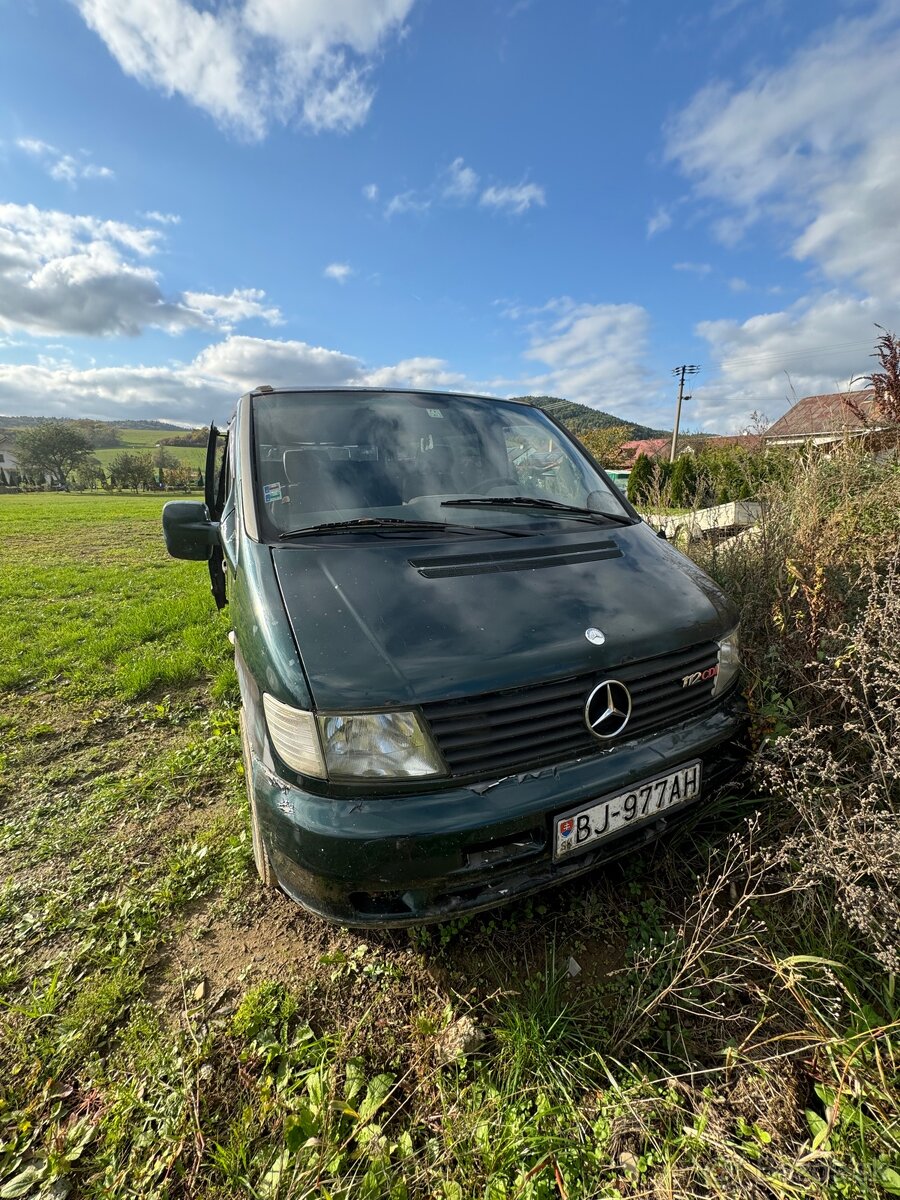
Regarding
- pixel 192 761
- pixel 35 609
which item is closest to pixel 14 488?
pixel 35 609

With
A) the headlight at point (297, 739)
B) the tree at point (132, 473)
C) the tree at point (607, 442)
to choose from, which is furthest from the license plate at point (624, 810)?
the tree at point (132, 473)

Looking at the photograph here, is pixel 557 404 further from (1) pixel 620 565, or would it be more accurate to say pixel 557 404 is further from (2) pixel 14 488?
(1) pixel 620 565

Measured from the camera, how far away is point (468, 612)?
64.4 inches

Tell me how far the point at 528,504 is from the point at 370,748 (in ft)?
4.64

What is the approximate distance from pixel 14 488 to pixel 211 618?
6674 cm

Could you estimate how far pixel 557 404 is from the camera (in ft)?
338

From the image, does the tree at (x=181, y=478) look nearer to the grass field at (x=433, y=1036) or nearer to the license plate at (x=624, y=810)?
the grass field at (x=433, y=1036)

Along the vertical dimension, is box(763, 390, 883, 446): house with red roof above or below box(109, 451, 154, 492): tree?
below

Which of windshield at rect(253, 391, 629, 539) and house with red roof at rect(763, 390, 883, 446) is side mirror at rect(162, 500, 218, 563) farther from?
house with red roof at rect(763, 390, 883, 446)

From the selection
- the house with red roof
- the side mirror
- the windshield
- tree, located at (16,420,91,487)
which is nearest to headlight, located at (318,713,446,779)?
the windshield

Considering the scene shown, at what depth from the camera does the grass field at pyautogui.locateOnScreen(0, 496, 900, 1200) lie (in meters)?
1.24

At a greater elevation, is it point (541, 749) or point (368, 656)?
point (368, 656)

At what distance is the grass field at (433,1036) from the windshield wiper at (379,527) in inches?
54.8

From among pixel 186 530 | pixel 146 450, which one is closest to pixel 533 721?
pixel 186 530
